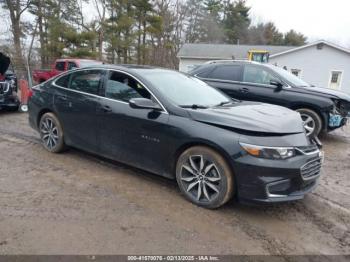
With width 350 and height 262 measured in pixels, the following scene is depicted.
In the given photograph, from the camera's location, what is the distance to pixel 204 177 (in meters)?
3.48

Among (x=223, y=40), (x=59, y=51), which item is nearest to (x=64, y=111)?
(x=59, y=51)

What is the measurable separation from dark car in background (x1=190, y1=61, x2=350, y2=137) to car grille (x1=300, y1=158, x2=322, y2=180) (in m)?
2.61

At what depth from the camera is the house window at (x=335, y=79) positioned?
22.4 m

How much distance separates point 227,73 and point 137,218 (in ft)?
17.2

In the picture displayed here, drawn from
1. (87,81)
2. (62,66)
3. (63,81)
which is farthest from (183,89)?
(62,66)

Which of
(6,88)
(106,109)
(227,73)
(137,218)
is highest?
(227,73)

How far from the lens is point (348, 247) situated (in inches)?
116

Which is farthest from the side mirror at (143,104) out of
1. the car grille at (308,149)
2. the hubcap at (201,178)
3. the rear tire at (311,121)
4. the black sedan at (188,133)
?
the rear tire at (311,121)

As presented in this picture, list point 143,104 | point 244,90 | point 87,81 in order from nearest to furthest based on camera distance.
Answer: point 143,104 < point 87,81 < point 244,90

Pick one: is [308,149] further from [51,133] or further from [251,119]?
[51,133]

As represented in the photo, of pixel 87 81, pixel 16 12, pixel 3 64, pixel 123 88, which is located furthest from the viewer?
pixel 16 12

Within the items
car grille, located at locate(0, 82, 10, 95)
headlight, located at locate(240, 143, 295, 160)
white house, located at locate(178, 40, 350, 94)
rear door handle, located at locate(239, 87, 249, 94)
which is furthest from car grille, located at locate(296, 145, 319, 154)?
white house, located at locate(178, 40, 350, 94)

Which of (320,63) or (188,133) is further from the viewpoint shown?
(320,63)

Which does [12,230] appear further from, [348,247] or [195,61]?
[195,61]
